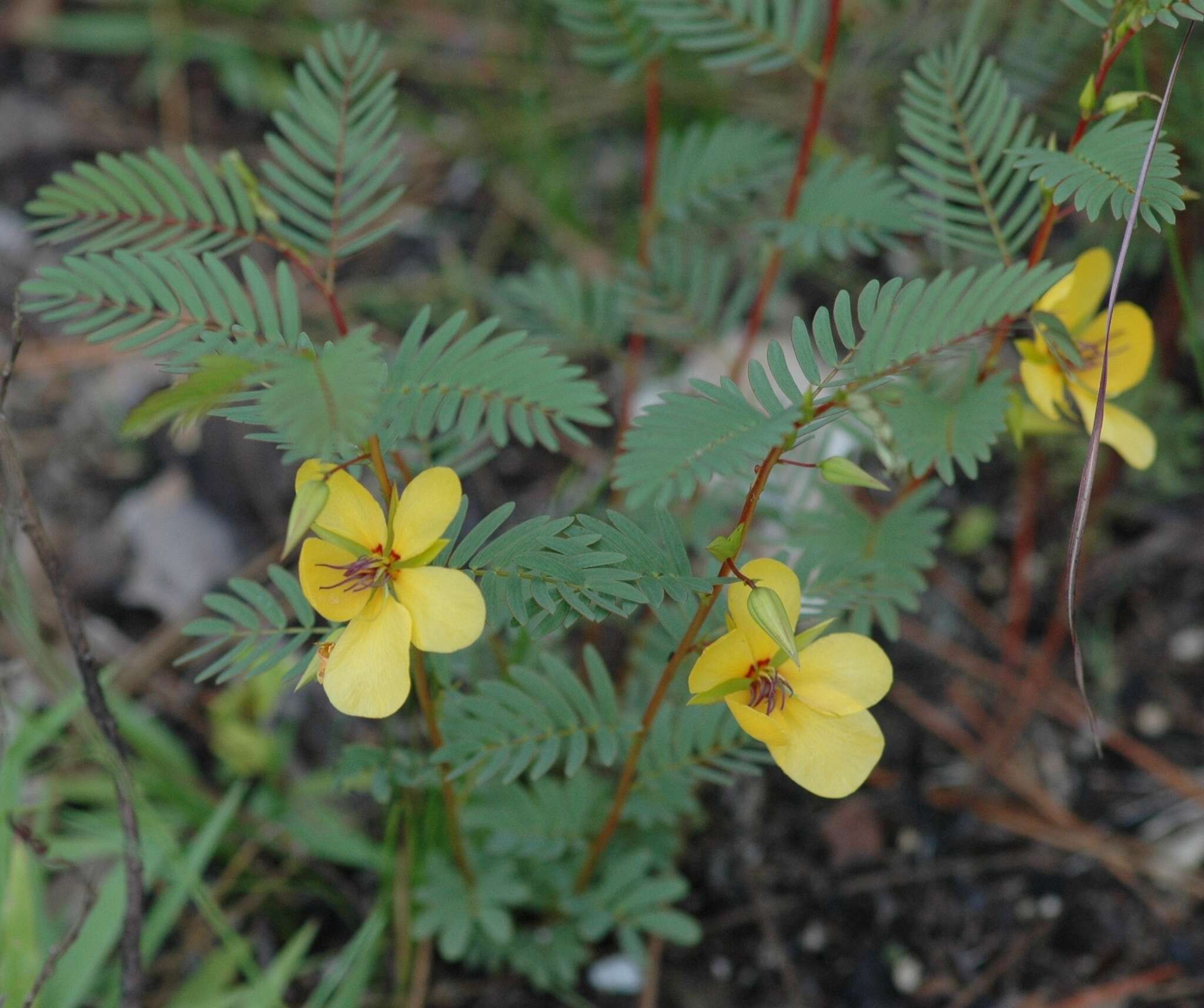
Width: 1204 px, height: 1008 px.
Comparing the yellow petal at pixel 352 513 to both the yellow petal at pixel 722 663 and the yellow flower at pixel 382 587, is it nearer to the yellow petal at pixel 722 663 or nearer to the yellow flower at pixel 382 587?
the yellow flower at pixel 382 587

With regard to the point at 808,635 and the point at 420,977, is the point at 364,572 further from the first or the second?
the point at 420,977

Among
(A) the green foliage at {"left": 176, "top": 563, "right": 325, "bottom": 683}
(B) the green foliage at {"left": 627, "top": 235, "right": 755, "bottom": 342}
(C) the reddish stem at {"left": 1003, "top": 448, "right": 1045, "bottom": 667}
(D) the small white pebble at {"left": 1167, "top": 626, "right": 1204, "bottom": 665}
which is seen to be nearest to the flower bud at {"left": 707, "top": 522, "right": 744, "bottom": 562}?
(A) the green foliage at {"left": 176, "top": 563, "right": 325, "bottom": 683}

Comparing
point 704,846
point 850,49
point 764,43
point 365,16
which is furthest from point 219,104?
point 704,846

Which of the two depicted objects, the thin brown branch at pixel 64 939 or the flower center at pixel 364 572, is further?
the thin brown branch at pixel 64 939

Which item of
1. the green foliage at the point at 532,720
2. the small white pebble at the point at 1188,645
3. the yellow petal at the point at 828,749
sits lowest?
the small white pebble at the point at 1188,645

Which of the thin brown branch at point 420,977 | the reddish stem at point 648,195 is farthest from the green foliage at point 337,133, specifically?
the thin brown branch at point 420,977

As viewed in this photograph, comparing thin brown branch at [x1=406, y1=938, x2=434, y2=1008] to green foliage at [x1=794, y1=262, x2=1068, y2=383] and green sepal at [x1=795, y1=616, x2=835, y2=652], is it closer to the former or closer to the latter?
green sepal at [x1=795, y1=616, x2=835, y2=652]

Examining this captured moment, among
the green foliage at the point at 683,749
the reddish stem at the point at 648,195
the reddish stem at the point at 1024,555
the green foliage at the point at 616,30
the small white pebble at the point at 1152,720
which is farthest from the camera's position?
the reddish stem at the point at 1024,555
